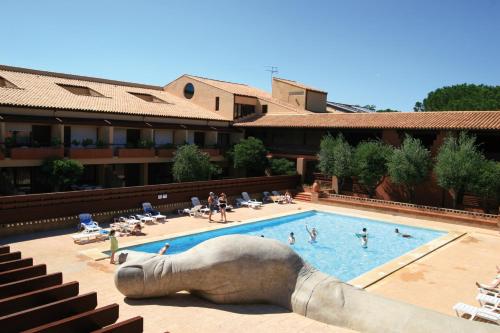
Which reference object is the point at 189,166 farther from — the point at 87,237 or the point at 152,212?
the point at 87,237

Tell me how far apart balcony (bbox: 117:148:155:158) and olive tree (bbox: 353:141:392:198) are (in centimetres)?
1443

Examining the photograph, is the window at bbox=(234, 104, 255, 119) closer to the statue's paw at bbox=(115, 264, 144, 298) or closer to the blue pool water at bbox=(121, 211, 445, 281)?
the blue pool water at bbox=(121, 211, 445, 281)

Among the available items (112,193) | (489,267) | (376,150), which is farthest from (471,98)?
(112,193)

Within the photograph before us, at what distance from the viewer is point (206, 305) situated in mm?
9898

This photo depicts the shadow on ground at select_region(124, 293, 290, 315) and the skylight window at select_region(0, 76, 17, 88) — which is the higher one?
the skylight window at select_region(0, 76, 17, 88)

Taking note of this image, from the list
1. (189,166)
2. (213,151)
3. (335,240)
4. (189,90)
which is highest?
(189,90)

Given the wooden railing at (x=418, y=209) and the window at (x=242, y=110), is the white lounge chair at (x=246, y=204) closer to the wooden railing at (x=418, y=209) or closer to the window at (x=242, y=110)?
the wooden railing at (x=418, y=209)

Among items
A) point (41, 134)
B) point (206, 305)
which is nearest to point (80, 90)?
point (41, 134)

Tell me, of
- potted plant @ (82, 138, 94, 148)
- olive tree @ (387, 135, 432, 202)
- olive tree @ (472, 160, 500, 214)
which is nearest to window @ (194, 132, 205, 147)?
potted plant @ (82, 138, 94, 148)

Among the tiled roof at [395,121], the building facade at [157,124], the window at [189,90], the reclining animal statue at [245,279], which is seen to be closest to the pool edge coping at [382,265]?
the reclining animal statue at [245,279]

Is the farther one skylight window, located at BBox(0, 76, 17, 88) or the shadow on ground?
skylight window, located at BBox(0, 76, 17, 88)

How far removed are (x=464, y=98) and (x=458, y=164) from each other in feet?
155

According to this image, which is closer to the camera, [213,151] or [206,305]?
[206,305]

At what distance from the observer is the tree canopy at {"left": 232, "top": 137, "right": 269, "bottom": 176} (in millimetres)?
32531
